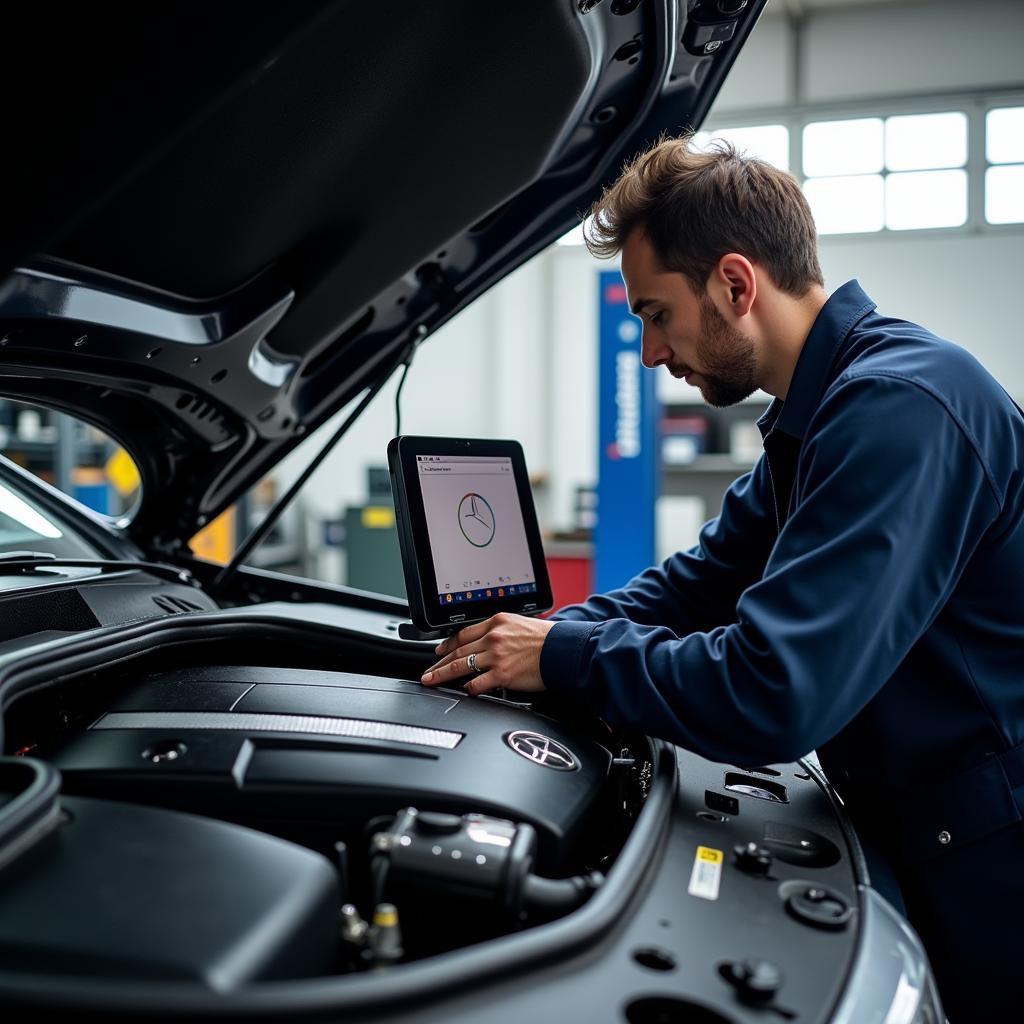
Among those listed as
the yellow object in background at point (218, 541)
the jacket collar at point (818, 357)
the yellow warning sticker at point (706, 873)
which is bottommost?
the yellow object in background at point (218, 541)

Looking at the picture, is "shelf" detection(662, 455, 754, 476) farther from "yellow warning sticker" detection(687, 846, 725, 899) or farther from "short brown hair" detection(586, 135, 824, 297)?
"yellow warning sticker" detection(687, 846, 725, 899)

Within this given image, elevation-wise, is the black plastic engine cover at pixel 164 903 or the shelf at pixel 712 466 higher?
the black plastic engine cover at pixel 164 903

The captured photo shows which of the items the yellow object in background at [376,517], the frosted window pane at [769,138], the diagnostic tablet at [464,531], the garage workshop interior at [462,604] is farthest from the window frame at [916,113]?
the diagnostic tablet at [464,531]

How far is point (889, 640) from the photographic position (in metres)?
0.94

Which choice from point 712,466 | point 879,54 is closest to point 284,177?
point 712,466

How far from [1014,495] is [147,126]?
93 centimetres

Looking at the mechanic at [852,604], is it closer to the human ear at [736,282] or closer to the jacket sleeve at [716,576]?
the human ear at [736,282]

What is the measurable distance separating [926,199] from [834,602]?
325 inches

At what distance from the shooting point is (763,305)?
1.22 metres

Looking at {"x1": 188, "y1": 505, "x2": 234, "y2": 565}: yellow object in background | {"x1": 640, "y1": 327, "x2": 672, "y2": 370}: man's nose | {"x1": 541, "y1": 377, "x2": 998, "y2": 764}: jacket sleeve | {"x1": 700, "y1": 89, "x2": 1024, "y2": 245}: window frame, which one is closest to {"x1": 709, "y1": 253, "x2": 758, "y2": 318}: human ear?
{"x1": 640, "y1": 327, "x2": 672, "y2": 370}: man's nose

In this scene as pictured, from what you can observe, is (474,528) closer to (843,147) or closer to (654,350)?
(654,350)

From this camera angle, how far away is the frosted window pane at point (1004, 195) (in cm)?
779

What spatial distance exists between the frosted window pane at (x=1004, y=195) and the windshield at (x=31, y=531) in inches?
324

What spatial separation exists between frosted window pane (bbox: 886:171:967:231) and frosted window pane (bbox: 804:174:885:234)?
10 cm
